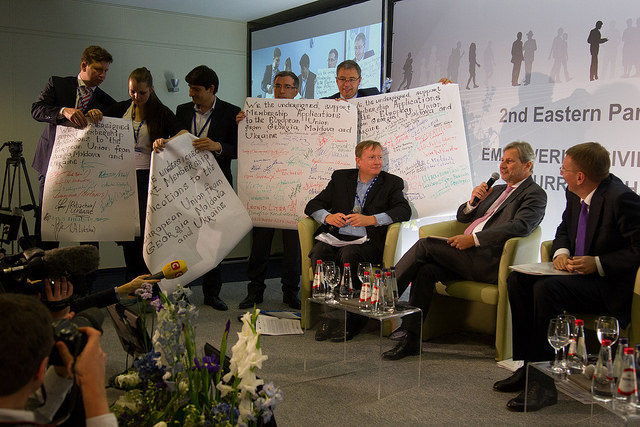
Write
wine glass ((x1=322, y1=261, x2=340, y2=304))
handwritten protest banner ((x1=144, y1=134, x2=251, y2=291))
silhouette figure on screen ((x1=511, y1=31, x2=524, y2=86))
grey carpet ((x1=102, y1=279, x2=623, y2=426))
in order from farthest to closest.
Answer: silhouette figure on screen ((x1=511, y1=31, x2=524, y2=86)) < handwritten protest banner ((x1=144, y1=134, x2=251, y2=291)) < wine glass ((x1=322, y1=261, x2=340, y2=304)) < grey carpet ((x1=102, y1=279, x2=623, y2=426))

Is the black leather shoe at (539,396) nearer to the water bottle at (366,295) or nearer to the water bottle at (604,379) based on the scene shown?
the water bottle at (604,379)

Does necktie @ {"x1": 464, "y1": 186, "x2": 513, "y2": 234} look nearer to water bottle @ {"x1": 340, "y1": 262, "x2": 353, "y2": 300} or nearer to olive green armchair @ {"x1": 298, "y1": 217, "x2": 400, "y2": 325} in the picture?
olive green armchair @ {"x1": 298, "y1": 217, "x2": 400, "y2": 325}

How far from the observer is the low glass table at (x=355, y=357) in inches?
132

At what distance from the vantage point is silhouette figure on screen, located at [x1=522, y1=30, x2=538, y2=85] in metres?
4.43

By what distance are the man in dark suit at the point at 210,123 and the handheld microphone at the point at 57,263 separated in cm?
264

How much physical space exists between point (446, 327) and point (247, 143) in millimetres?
2079

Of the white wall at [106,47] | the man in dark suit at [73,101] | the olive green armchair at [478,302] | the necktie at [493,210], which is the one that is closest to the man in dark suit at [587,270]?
the olive green armchair at [478,302]

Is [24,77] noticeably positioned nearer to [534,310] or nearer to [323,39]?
[323,39]

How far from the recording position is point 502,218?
3932 mm

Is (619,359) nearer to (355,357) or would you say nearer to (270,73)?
(355,357)

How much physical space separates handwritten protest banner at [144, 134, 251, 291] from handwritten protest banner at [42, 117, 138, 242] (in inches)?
14.2

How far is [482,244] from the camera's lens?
12.4ft

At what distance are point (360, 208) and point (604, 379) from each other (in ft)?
7.76

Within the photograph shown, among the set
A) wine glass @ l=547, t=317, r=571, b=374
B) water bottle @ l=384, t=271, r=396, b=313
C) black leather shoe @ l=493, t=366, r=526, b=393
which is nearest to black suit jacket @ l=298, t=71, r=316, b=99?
water bottle @ l=384, t=271, r=396, b=313
